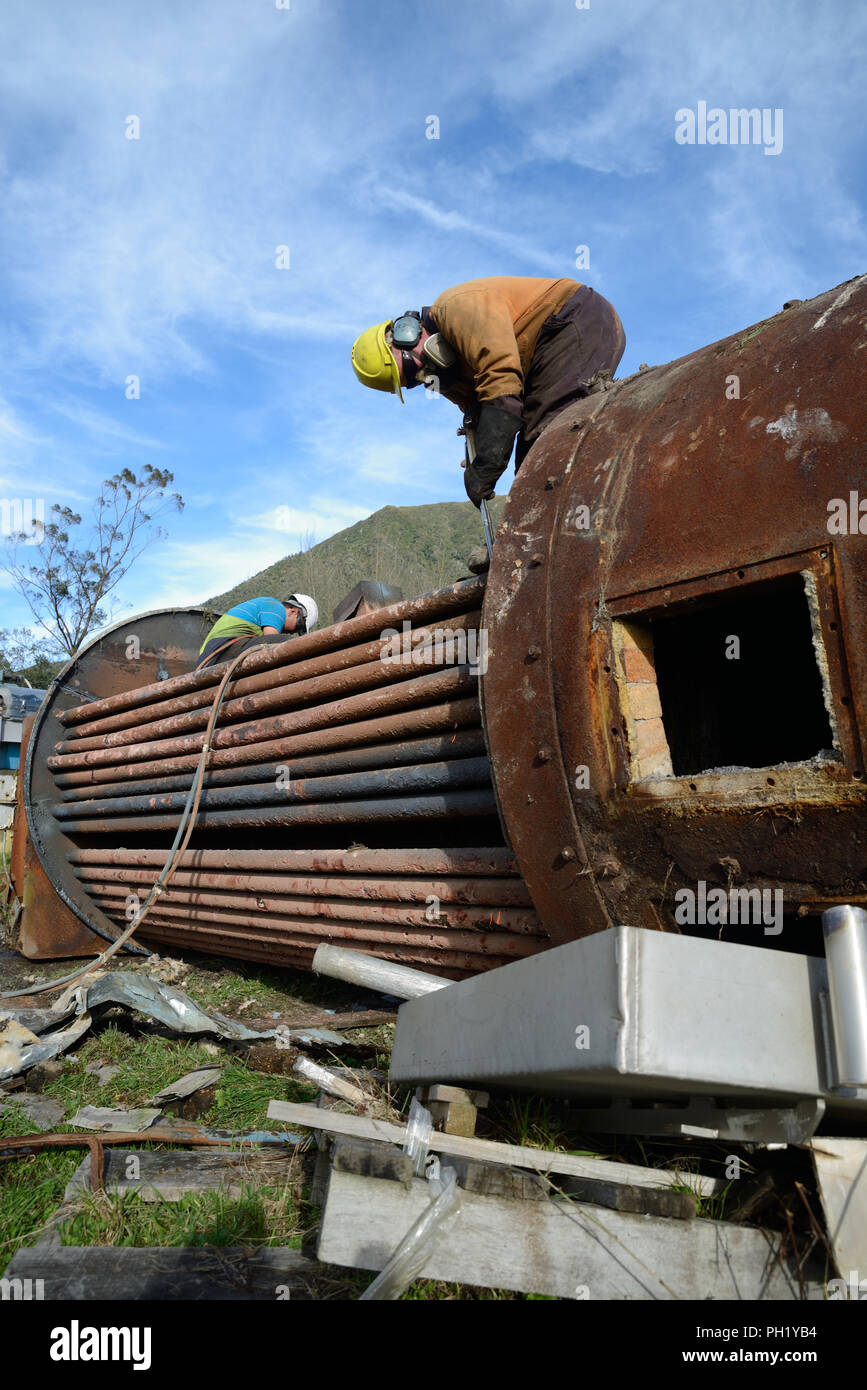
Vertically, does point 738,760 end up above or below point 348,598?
below

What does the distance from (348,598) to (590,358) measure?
6.94 feet

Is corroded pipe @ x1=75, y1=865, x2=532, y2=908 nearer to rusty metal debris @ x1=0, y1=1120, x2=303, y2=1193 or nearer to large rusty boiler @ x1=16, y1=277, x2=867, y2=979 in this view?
large rusty boiler @ x1=16, y1=277, x2=867, y2=979

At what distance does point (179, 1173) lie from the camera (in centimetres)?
230

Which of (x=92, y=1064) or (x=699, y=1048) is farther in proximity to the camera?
(x=92, y=1064)

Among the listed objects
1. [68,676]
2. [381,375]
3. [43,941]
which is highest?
[381,375]

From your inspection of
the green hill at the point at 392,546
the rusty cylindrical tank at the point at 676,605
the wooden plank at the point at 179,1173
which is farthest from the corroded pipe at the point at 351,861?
the green hill at the point at 392,546

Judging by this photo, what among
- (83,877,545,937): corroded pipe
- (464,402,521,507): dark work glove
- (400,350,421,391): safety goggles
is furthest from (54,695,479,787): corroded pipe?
(400,350,421,391): safety goggles

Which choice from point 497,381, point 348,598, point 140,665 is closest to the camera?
point 497,381

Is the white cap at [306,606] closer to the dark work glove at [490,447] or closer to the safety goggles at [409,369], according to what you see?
the safety goggles at [409,369]

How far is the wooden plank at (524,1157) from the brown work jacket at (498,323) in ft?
8.12

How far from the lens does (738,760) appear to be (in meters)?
2.85
